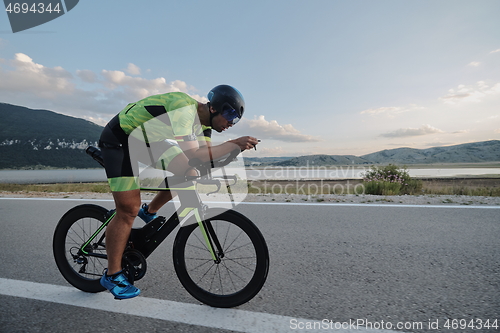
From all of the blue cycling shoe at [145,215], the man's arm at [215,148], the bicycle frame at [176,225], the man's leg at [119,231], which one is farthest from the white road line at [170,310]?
the man's arm at [215,148]

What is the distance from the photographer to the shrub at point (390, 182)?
9898 millimetres

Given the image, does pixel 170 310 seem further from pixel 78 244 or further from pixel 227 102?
pixel 227 102

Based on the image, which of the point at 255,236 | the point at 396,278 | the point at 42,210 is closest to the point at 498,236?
the point at 396,278

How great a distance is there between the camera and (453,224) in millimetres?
4395

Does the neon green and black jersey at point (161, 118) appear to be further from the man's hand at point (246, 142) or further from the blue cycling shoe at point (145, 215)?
the blue cycling shoe at point (145, 215)

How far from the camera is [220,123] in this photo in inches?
91.1

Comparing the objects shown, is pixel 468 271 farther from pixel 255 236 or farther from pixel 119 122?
pixel 119 122

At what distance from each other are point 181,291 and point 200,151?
1198mm

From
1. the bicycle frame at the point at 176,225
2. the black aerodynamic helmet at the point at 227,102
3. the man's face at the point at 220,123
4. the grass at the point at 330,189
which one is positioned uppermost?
the black aerodynamic helmet at the point at 227,102

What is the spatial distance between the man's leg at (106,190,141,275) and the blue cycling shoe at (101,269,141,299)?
0.04 metres

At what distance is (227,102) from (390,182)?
10643mm

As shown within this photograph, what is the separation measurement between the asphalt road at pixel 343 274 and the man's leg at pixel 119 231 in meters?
0.34

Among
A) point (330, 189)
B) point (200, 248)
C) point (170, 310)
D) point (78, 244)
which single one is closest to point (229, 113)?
point (200, 248)

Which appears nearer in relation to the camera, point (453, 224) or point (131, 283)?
point (131, 283)
